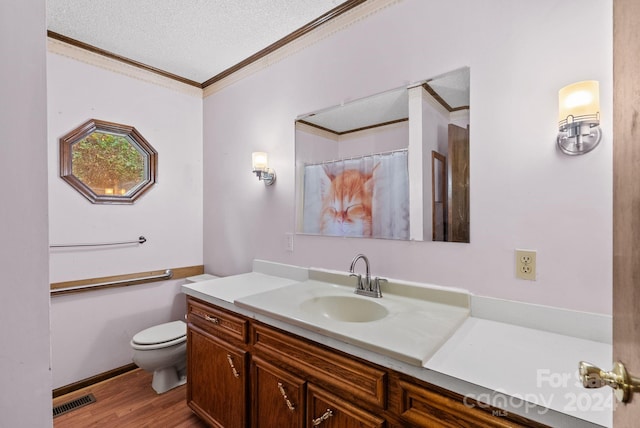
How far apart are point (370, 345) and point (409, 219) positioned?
76cm

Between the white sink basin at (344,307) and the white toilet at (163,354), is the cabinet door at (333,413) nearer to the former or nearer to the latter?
the white sink basin at (344,307)

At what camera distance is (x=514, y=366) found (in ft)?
2.83

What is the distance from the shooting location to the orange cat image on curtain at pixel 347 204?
171 cm

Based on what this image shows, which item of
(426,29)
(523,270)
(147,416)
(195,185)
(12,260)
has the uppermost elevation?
(426,29)

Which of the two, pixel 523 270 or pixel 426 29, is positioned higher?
pixel 426 29

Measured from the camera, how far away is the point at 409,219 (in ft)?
5.01

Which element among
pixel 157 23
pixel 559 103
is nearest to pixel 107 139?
pixel 157 23

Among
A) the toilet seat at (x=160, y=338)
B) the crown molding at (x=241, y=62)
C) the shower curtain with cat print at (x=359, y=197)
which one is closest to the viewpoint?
the shower curtain with cat print at (x=359, y=197)

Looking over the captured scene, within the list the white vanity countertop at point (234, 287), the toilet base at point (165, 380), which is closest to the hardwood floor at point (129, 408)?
the toilet base at point (165, 380)

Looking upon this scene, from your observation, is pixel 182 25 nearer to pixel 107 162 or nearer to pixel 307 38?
pixel 307 38

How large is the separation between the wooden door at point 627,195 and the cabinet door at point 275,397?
38.5 inches

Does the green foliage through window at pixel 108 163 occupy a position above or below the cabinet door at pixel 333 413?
above

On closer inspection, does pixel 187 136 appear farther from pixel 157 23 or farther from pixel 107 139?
pixel 157 23

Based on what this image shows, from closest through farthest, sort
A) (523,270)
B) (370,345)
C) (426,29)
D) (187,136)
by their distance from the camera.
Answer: (370,345)
(523,270)
(426,29)
(187,136)
